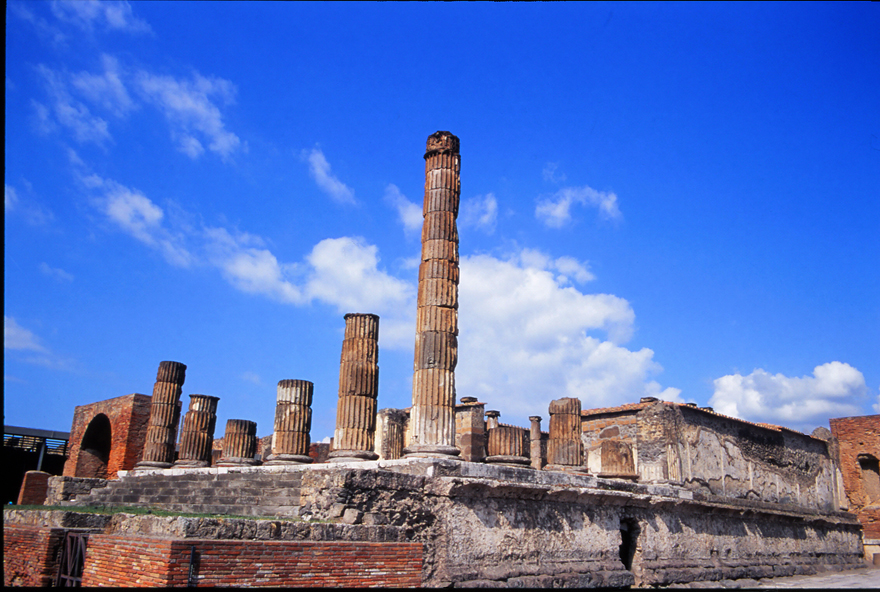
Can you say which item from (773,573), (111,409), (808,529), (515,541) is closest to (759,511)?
(773,573)

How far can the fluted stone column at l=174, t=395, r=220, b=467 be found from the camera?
50.0ft

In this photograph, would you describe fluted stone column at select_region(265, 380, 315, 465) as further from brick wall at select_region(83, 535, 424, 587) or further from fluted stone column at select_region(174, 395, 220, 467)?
brick wall at select_region(83, 535, 424, 587)

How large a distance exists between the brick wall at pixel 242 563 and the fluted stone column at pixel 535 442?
16308 mm

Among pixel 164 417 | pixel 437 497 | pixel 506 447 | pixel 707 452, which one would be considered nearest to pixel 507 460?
pixel 506 447

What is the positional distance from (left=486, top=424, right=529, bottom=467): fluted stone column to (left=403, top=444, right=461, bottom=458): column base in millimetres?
1449

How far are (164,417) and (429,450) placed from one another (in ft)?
28.7

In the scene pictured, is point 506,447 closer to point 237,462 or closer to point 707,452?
point 707,452

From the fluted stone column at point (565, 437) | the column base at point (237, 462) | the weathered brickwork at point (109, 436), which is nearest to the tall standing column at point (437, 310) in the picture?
the fluted stone column at point (565, 437)

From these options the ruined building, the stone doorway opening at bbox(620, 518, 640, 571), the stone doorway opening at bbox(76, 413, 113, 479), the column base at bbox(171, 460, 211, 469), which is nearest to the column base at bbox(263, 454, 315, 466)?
the ruined building

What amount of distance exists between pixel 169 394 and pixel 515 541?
10072mm

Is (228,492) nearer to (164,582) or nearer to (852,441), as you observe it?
(164,582)

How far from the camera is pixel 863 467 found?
867 inches

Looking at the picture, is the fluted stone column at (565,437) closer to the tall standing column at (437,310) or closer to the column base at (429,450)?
the tall standing column at (437,310)

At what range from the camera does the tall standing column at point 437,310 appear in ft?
32.0
